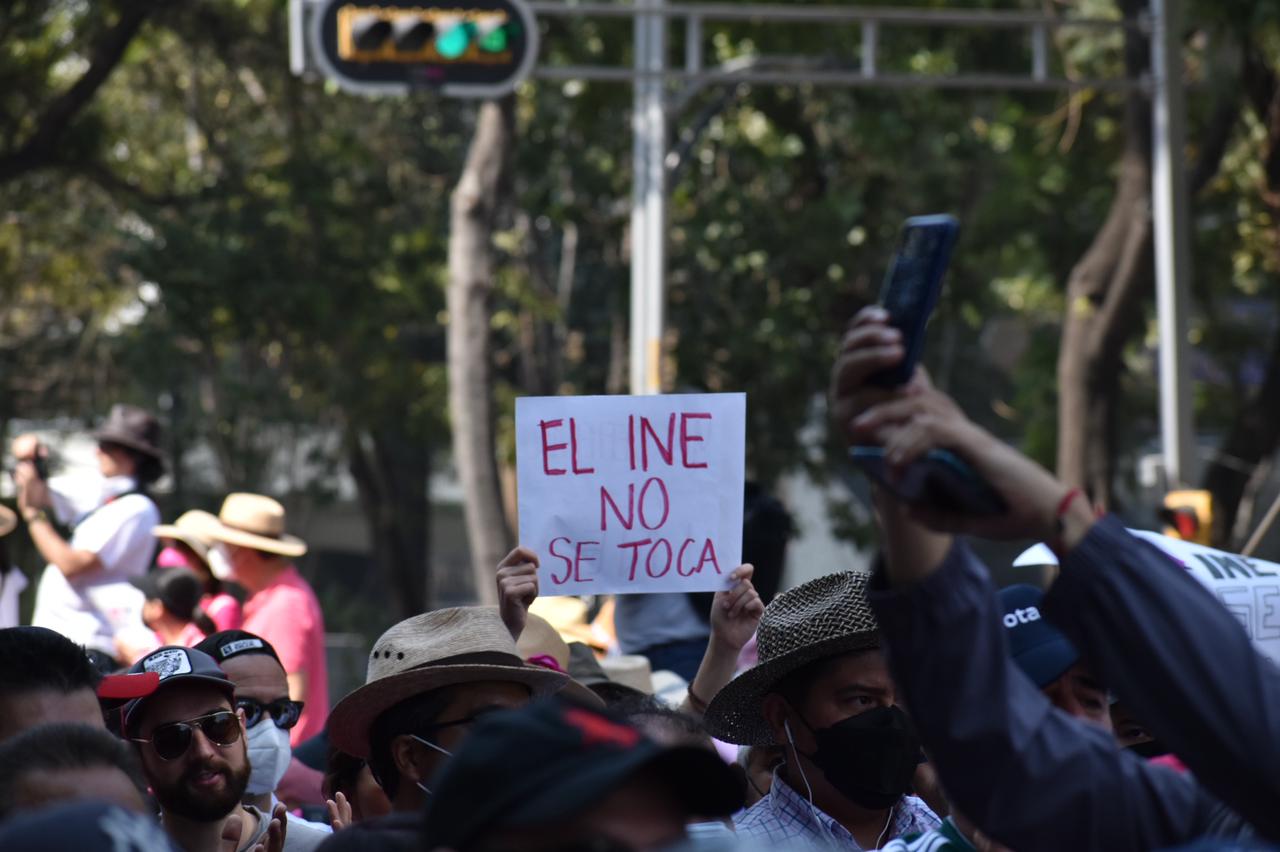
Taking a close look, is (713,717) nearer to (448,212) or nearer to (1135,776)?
(1135,776)

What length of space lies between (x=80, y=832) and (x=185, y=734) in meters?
2.29

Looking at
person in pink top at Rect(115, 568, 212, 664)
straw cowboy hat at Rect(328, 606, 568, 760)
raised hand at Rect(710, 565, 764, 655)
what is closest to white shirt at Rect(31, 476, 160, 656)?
person in pink top at Rect(115, 568, 212, 664)

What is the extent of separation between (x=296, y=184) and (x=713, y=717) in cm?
1438

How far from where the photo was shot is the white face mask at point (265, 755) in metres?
5.00

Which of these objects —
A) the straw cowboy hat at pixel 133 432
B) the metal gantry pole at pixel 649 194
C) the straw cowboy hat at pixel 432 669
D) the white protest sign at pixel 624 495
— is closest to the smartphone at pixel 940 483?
the straw cowboy hat at pixel 432 669

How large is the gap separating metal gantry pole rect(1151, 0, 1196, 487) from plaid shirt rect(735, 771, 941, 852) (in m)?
8.95

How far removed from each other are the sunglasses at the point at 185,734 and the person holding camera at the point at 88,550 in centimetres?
272

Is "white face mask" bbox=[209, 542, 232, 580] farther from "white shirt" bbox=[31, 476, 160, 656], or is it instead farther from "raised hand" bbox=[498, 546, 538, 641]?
"raised hand" bbox=[498, 546, 538, 641]

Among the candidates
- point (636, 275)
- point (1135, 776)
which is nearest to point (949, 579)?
point (1135, 776)

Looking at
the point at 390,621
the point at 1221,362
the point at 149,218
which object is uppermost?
the point at 149,218

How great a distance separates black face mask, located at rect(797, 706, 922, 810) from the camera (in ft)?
13.6

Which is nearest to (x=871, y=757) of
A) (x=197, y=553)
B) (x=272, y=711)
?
(x=272, y=711)

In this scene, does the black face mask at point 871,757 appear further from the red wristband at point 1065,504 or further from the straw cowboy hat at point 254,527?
the straw cowboy hat at point 254,527

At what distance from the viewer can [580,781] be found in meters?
2.04
